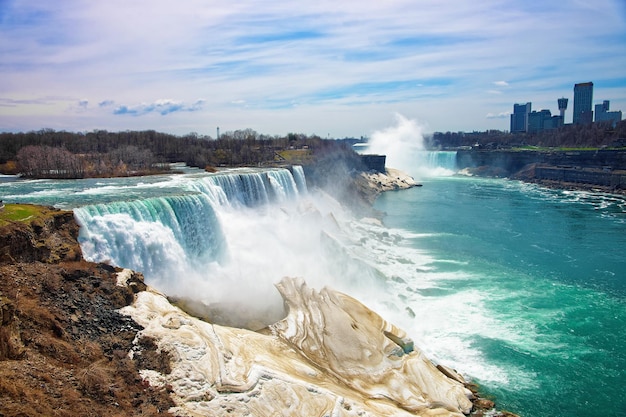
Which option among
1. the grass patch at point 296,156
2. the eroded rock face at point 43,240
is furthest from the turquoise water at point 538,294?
the eroded rock face at point 43,240

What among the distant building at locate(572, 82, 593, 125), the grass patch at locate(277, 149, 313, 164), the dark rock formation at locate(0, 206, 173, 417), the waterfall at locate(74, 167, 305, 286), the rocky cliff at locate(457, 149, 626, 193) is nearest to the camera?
the dark rock formation at locate(0, 206, 173, 417)

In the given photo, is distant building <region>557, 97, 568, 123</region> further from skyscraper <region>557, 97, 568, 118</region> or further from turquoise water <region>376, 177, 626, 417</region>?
turquoise water <region>376, 177, 626, 417</region>

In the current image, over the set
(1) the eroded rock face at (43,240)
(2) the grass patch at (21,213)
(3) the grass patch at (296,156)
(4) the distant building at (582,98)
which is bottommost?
(1) the eroded rock face at (43,240)

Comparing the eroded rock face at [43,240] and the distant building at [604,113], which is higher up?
the distant building at [604,113]

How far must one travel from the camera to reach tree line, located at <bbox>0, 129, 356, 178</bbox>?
34188 mm

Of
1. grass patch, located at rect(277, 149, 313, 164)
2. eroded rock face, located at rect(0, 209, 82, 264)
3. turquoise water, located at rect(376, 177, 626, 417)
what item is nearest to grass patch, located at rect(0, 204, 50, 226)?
eroded rock face, located at rect(0, 209, 82, 264)

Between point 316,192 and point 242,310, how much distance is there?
2669 centimetres

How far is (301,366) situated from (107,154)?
37345 mm

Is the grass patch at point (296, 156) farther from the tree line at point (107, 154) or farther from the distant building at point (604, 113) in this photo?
the distant building at point (604, 113)

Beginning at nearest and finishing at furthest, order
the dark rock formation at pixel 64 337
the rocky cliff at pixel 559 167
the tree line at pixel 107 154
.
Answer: the dark rock formation at pixel 64 337 < the tree line at pixel 107 154 < the rocky cliff at pixel 559 167

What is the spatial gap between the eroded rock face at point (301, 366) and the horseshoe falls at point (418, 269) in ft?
5.48

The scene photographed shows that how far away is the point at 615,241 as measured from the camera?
3011 cm

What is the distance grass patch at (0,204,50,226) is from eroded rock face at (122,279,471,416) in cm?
459

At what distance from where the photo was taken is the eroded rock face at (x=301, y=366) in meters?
9.30
